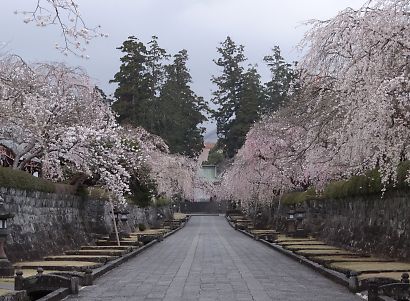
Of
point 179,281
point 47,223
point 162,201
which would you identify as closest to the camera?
point 179,281

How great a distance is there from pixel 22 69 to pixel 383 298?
13.5m

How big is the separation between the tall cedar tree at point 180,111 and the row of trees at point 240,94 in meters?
2.53

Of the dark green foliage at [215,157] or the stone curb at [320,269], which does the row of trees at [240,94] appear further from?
the stone curb at [320,269]

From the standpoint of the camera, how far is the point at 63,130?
704 inches

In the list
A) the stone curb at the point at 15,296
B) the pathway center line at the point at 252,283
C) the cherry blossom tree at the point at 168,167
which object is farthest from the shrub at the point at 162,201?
the stone curb at the point at 15,296

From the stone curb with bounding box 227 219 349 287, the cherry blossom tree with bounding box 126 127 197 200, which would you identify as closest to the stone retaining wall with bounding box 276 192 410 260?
the stone curb with bounding box 227 219 349 287

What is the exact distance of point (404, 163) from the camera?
1484 cm

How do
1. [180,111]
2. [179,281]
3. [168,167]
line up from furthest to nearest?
[180,111] → [168,167] → [179,281]

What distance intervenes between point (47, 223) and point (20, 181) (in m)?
2.56

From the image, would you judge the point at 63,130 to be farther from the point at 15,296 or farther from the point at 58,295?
the point at 15,296

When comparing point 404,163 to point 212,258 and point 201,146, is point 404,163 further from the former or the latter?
point 201,146

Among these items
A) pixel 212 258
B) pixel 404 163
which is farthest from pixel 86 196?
pixel 404 163

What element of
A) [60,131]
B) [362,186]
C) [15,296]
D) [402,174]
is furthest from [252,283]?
[60,131]

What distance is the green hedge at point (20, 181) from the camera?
47.6 ft
